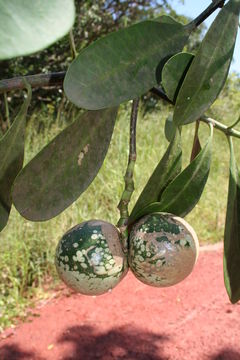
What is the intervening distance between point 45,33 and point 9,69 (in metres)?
5.14

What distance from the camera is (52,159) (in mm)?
700

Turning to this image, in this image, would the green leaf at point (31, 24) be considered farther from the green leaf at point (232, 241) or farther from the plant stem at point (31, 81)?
the green leaf at point (232, 241)

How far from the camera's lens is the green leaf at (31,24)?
0.31 metres

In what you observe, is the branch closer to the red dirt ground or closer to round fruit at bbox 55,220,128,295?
round fruit at bbox 55,220,128,295

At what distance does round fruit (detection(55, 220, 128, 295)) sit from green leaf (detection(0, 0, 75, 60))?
47 centimetres

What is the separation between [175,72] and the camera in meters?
0.62

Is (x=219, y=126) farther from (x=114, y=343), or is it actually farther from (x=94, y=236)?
(x=114, y=343)

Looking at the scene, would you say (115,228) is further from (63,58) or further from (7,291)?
(63,58)

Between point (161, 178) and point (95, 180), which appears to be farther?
point (95, 180)

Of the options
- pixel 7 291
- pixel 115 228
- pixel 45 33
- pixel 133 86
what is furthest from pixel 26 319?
pixel 45 33

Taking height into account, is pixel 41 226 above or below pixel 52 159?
below

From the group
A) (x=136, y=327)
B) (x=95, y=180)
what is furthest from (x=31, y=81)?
(x=95, y=180)

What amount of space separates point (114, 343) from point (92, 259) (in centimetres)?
219

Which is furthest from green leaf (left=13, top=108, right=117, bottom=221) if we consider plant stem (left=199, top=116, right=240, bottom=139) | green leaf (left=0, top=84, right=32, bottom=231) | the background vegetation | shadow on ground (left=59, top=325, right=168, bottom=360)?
shadow on ground (left=59, top=325, right=168, bottom=360)
